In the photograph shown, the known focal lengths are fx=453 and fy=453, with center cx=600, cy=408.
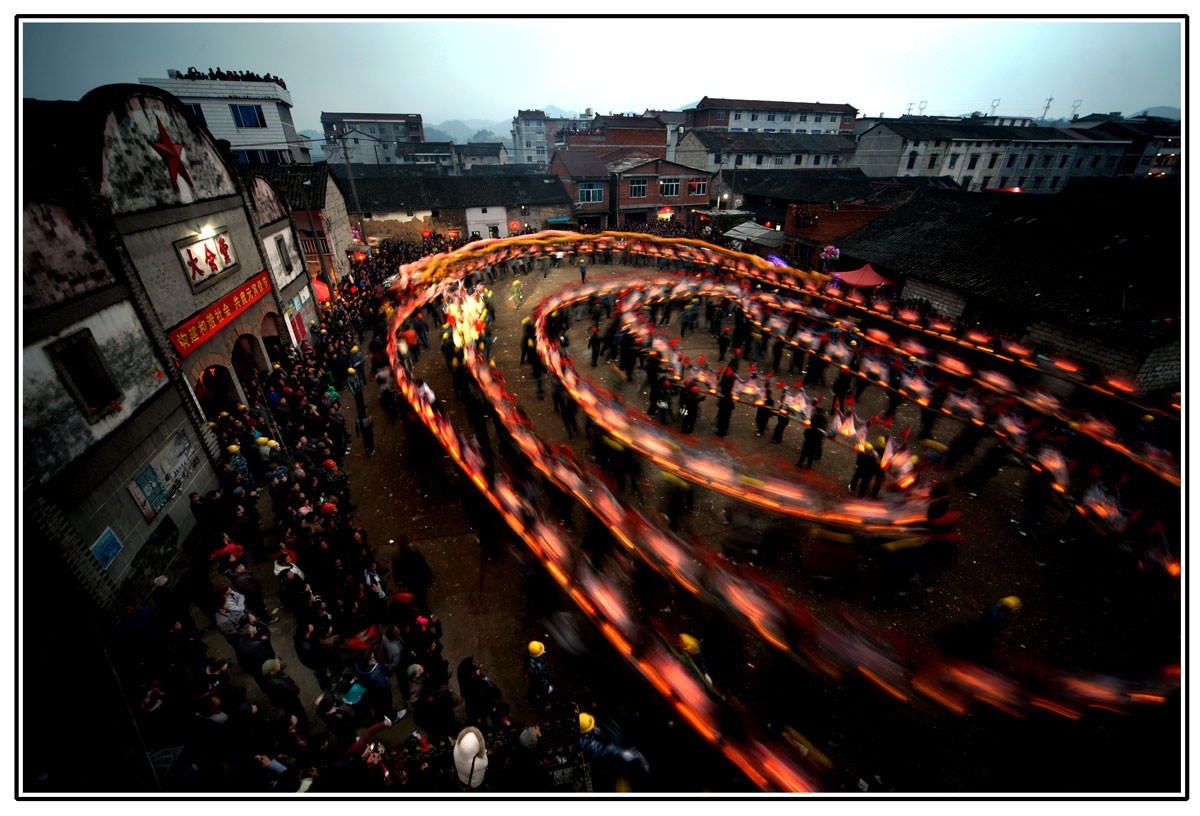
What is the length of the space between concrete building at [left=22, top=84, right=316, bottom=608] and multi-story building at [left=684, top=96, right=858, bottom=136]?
67843 mm

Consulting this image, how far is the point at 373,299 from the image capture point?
2084 centimetres

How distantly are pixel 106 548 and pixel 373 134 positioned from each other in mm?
92074

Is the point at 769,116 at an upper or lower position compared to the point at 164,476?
upper

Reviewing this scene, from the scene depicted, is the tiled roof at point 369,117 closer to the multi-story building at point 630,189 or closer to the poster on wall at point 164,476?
the multi-story building at point 630,189

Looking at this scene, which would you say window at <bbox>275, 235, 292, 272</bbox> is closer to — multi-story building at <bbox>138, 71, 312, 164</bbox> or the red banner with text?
the red banner with text

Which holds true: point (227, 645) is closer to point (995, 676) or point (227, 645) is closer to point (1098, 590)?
point (995, 676)

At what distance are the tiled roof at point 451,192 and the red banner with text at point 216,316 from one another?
27044mm

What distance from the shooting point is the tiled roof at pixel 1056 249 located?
47.4 feet

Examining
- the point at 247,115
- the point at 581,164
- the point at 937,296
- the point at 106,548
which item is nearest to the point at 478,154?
the point at 247,115

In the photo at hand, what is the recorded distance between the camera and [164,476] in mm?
9602

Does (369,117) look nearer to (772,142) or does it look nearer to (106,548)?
(772,142)

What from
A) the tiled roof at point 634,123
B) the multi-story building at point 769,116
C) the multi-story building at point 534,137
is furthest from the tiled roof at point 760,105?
the multi-story building at point 534,137

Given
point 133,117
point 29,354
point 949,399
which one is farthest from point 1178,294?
point 133,117

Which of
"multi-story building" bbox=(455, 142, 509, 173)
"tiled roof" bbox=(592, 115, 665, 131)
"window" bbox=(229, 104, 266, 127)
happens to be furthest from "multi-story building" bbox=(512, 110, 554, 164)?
"window" bbox=(229, 104, 266, 127)
